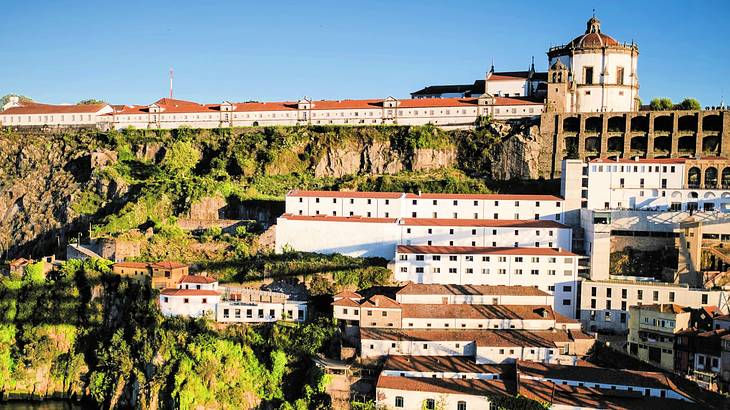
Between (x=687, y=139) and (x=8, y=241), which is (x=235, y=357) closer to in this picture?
(x=8, y=241)

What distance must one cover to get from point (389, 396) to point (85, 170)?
119ft

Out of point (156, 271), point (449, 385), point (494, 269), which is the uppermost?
point (494, 269)

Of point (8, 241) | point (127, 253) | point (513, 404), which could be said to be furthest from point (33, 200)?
point (513, 404)

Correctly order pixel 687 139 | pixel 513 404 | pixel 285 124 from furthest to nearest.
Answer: pixel 285 124 → pixel 687 139 → pixel 513 404

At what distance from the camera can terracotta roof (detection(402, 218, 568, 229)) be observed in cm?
3947

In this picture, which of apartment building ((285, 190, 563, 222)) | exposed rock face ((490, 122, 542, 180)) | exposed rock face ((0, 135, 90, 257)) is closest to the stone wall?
exposed rock face ((490, 122, 542, 180))

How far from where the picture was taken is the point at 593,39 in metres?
51.8

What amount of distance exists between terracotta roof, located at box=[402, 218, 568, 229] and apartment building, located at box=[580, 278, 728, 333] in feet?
14.7

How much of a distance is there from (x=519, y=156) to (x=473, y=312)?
1768cm

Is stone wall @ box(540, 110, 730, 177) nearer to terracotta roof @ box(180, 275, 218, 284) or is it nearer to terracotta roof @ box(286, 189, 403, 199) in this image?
terracotta roof @ box(286, 189, 403, 199)

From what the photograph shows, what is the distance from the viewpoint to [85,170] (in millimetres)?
55125

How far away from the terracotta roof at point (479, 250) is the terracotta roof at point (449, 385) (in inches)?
350

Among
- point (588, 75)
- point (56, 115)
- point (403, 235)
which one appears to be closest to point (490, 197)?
point (403, 235)

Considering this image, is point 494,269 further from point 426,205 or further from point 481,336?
point 426,205
